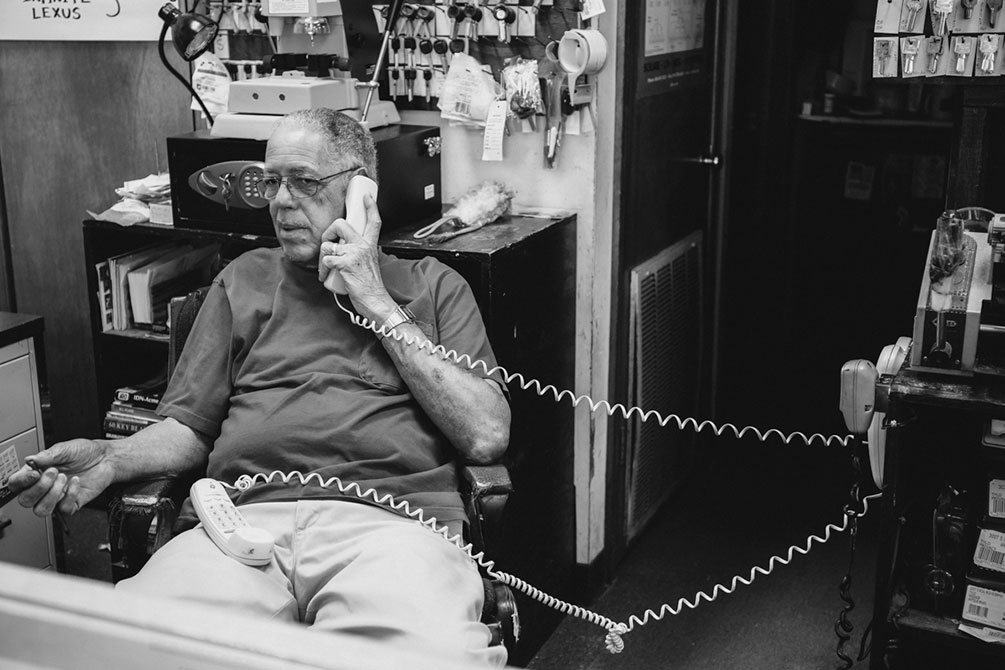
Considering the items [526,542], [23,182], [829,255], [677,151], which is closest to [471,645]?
[526,542]

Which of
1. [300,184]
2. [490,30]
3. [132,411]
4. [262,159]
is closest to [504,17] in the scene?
[490,30]

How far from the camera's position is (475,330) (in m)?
2.22

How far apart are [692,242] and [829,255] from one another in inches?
69.0

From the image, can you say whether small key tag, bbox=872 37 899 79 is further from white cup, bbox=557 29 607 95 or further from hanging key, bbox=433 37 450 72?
hanging key, bbox=433 37 450 72

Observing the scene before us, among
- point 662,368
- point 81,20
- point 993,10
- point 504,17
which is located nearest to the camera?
point 993,10

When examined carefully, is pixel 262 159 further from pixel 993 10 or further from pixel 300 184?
pixel 993 10

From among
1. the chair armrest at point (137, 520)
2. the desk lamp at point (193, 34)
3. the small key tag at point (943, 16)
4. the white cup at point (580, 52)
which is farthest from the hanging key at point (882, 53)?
the chair armrest at point (137, 520)

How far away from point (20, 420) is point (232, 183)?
0.93m

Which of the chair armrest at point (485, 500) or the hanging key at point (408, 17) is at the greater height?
the hanging key at point (408, 17)

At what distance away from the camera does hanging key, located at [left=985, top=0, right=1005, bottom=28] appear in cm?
243

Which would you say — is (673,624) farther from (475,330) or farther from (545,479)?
(475,330)

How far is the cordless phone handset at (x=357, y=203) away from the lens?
2.23m

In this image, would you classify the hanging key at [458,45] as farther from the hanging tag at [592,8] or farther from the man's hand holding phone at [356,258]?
the man's hand holding phone at [356,258]

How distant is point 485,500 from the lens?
204cm
